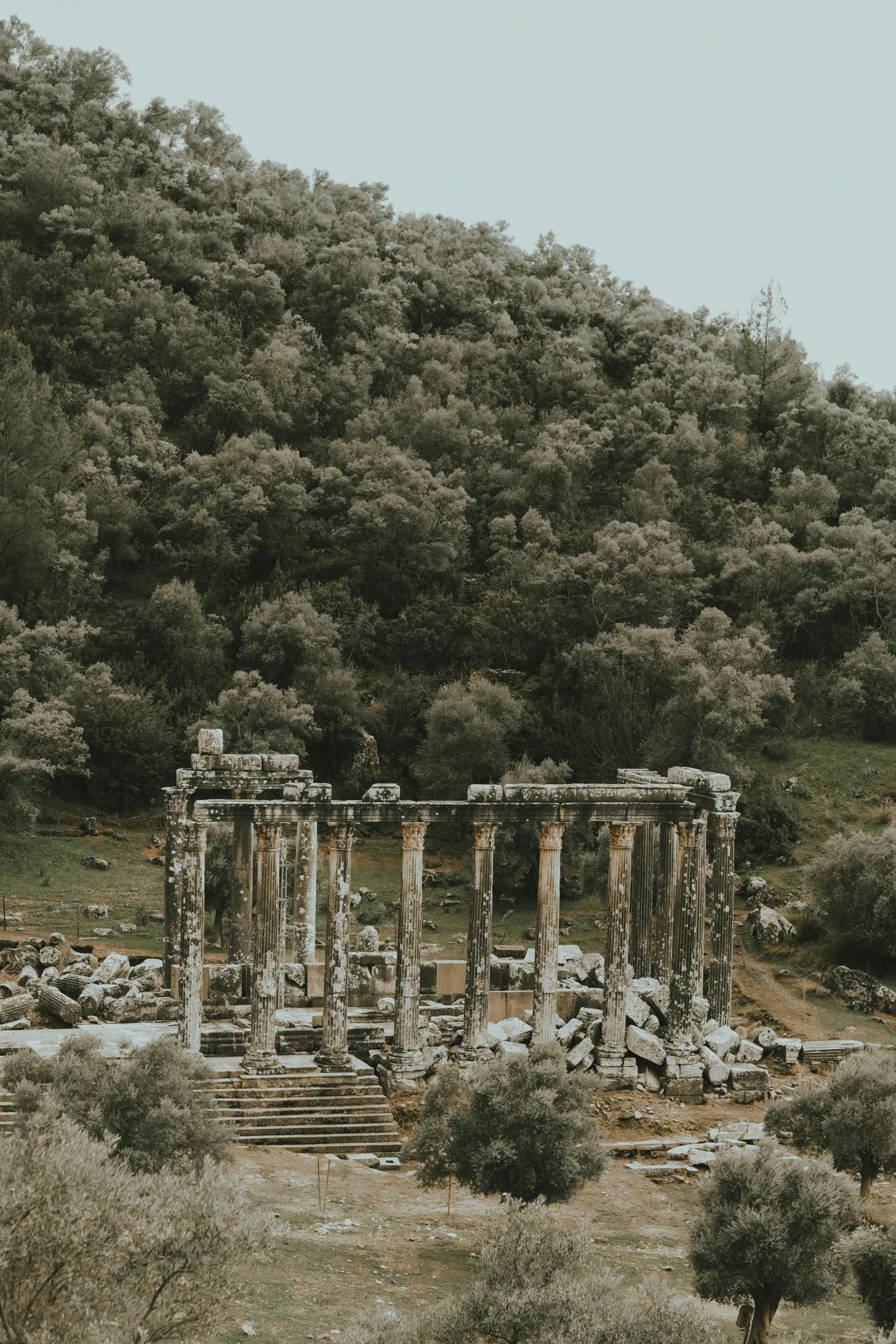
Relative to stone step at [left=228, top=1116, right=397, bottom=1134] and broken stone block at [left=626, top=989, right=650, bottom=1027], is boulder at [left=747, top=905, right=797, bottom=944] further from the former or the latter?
stone step at [left=228, top=1116, right=397, bottom=1134]

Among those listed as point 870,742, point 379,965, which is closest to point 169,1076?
point 379,965

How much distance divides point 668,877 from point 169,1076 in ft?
45.6

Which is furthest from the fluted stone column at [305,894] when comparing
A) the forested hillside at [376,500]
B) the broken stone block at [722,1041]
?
the forested hillside at [376,500]

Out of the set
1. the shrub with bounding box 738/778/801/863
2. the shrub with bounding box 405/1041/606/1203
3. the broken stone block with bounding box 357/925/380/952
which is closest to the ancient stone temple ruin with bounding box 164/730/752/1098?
the broken stone block with bounding box 357/925/380/952

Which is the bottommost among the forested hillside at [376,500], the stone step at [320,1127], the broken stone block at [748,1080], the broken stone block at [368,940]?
the broken stone block at [748,1080]

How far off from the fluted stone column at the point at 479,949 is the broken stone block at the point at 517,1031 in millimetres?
704

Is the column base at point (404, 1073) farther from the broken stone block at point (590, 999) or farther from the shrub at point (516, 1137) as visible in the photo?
the shrub at point (516, 1137)

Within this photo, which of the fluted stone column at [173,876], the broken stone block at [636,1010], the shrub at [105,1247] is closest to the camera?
the shrub at [105,1247]

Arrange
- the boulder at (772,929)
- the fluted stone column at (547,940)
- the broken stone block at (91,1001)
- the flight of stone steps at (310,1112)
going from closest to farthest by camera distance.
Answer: the flight of stone steps at (310,1112) < the fluted stone column at (547,940) < the broken stone block at (91,1001) < the boulder at (772,929)

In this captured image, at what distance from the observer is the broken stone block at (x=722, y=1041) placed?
31844 millimetres

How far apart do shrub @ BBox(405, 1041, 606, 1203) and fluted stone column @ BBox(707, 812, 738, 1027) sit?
32.4ft

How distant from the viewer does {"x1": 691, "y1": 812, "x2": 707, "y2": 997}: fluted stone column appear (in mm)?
31219

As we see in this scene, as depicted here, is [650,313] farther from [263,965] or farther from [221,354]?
[263,965]

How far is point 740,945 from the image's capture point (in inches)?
1725
